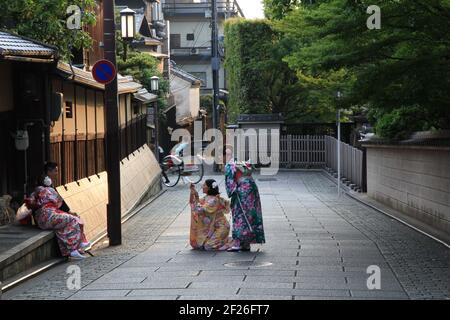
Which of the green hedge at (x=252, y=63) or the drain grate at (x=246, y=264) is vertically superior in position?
the green hedge at (x=252, y=63)

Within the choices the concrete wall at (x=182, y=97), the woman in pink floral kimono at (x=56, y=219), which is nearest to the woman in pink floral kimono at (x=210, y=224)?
the woman in pink floral kimono at (x=56, y=219)

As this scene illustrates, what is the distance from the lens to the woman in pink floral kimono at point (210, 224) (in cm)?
1337

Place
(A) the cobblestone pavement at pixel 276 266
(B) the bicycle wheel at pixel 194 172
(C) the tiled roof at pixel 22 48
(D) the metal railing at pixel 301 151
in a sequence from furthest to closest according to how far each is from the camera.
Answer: (D) the metal railing at pixel 301 151, (B) the bicycle wheel at pixel 194 172, (C) the tiled roof at pixel 22 48, (A) the cobblestone pavement at pixel 276 266

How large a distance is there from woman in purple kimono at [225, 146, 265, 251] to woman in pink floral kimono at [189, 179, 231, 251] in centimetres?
30

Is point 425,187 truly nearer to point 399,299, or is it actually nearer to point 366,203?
point 366,203

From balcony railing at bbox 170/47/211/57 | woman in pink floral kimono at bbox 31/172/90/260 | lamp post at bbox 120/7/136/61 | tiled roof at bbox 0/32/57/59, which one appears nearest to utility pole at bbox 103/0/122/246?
tiled roof at bbox 0/32/57/59

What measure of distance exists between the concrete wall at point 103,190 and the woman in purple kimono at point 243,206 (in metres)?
3.94

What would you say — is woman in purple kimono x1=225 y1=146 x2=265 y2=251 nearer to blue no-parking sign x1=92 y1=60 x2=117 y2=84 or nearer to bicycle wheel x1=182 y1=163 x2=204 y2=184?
blue no-parking sign x1=92 y1=60 x2=117 y2=84

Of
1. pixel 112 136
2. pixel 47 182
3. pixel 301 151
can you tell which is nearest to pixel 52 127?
pixel 112 136

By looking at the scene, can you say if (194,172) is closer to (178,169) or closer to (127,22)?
(178,169)

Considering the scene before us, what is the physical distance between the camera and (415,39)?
44.6 ft

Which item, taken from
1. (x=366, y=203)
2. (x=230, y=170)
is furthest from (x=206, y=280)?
(x=366, y=203)

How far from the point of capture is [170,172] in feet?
110

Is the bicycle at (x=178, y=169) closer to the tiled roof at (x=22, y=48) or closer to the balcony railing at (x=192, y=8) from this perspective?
the tiled roof at (x=22, y=48)
